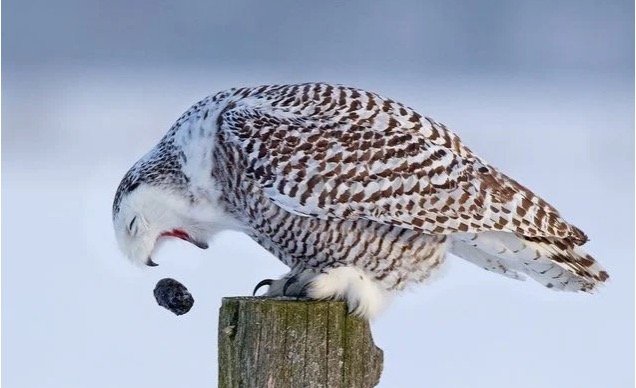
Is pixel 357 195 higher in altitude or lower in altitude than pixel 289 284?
higher

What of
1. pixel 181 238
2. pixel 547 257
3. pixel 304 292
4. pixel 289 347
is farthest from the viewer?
pixel 181 238

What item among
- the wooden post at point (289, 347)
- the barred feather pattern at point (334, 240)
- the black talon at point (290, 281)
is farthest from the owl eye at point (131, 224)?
the wooden post at point (289, 347)

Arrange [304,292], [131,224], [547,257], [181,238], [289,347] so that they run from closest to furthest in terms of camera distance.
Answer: [289,347] < [304,292] < [547,257] < [131,224] < [181,238]

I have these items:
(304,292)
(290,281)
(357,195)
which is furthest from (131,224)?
(357,195)

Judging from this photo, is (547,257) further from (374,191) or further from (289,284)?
(289,284)

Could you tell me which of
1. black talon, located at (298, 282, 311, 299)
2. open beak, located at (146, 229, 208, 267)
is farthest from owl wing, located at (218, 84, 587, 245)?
open beak, located at (146, 229, 208, 267)

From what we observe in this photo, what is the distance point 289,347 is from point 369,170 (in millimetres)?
1040

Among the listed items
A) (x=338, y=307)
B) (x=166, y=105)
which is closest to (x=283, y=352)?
(x=338, y=307)

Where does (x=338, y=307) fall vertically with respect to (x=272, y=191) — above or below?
below

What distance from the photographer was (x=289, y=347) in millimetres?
3977

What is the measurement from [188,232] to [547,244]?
4.63 feet

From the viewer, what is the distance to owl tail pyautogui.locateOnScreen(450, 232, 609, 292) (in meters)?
4.92

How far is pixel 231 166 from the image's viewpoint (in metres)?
4.92

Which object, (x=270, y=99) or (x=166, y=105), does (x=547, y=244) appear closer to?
(x=270, y=99)
